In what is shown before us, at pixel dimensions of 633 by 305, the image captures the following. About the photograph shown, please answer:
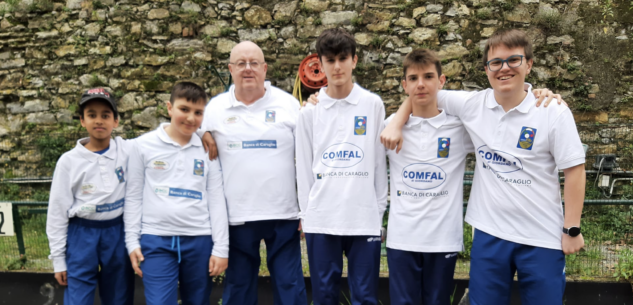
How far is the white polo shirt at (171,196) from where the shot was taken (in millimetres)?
2514

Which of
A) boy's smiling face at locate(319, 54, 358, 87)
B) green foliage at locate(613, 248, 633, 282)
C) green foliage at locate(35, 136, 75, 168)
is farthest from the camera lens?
green foliage at locate(35, 136, 75, 168)

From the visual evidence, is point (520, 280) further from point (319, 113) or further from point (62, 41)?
point (62, 41)

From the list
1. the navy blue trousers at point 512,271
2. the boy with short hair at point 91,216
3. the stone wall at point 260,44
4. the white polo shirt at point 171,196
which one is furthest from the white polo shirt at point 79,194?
the stone wall at point 260,44

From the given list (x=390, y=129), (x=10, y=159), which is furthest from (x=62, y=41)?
(x=390, y=129)

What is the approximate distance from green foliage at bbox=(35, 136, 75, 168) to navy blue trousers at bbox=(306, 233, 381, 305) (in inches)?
216

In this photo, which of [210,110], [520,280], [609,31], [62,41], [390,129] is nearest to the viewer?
[520,280]

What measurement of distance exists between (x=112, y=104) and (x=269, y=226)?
1.17 meters

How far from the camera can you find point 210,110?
279cm

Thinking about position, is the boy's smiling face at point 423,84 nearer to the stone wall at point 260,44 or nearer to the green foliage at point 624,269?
the green foliage at point 624,269

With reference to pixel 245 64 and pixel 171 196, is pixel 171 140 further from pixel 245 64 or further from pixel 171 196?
pixel 245 64

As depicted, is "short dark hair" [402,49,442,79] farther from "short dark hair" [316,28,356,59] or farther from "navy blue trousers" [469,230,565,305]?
"navy blue trousers" [469,230,565,305]

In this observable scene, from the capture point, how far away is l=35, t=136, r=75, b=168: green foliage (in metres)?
6.51

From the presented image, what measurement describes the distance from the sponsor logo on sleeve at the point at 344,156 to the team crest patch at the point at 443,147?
0.40 meters

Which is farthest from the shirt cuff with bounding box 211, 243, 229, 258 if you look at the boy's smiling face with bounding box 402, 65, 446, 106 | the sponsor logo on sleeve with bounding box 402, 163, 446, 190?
the boy's smiling face with bounding box 402, 65, 446, 106
